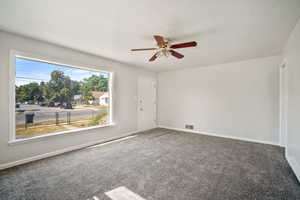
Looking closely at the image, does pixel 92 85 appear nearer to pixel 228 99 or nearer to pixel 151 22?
pixel 151 22

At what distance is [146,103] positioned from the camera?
17.0 feet

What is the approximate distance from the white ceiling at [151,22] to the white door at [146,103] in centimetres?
218

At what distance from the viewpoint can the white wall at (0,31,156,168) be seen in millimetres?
2273

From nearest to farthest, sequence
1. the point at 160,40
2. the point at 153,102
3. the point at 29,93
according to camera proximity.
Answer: the point at 160,40, the point at 29,93, the point at 153,102

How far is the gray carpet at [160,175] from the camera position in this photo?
1.71 metres

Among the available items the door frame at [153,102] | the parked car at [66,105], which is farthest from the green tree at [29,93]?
the door frame at [153,102]

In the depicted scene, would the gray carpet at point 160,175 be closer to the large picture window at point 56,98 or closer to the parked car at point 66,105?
the large picture window at point 56,98

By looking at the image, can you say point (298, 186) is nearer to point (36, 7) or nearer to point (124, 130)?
point (124, 130)

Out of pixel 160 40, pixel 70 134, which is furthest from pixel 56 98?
pixel 160 40

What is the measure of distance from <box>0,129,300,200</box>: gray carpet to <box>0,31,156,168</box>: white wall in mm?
285

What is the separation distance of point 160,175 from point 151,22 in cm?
238

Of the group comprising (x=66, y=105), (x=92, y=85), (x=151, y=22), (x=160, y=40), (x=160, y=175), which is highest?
(x=151, y=22)

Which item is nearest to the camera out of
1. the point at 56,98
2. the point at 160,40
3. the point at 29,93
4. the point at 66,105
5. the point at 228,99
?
the point at 160,40

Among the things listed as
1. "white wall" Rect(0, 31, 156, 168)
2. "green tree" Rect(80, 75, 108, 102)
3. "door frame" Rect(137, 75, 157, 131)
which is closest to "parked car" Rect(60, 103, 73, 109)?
"green tree" Rect(80, 75, 108, 102)
